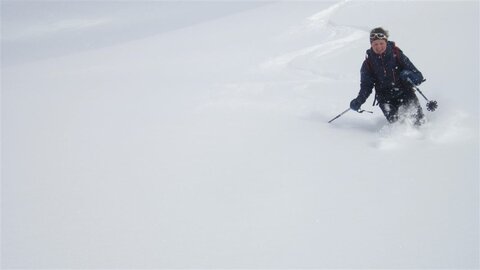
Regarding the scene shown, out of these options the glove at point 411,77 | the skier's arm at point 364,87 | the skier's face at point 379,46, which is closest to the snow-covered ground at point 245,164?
Result: the skier's arm at point 364,87

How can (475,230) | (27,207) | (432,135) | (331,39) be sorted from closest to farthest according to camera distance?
(475,230)
(27,207)
(432,135)
(331,39)

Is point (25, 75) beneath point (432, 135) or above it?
above

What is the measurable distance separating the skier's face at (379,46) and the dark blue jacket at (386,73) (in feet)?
0.19

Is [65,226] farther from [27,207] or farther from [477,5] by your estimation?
[477,5]

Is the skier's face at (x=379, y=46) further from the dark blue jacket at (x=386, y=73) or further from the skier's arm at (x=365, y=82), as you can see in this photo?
the skier's arm at (x=365, y=82)

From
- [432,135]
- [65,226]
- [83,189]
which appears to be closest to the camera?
[65,226]

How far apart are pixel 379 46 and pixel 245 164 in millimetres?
2176

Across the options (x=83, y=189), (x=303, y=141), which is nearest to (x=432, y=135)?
(x=303, y=141)

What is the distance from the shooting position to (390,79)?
5355mm

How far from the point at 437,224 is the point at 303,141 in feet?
6.98

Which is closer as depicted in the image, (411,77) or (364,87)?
(411,77)

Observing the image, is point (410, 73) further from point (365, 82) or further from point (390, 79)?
point (365, 82)

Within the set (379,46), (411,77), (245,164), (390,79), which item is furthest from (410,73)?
(245,164)

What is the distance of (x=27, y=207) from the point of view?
12.9 feet
